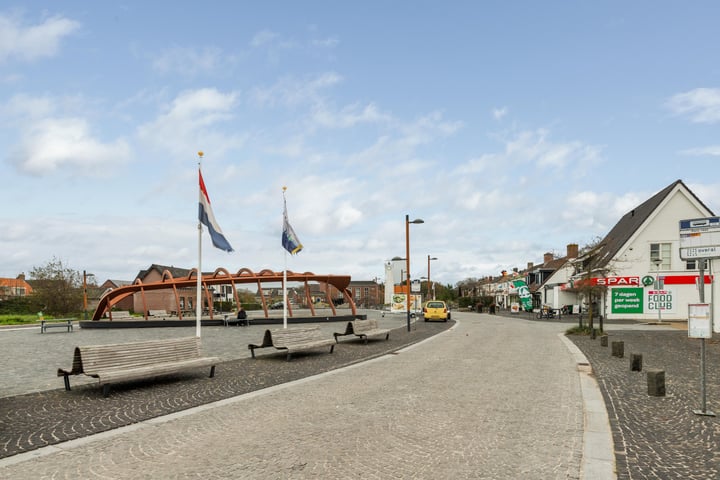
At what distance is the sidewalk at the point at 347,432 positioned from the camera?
503cm

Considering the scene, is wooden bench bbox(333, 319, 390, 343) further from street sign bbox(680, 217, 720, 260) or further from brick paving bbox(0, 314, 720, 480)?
street sign bbox(680, 217, 720, 260)

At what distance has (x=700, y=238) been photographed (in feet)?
24.6

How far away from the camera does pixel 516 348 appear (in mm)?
16578

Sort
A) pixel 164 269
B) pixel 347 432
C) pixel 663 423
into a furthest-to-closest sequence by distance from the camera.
Result: pixel 164 269
pixel 663 423
pixel 347 432

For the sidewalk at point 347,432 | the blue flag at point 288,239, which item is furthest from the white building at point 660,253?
the sidewalk at point 347,432

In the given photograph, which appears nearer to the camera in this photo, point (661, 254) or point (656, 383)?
point (656, 383)

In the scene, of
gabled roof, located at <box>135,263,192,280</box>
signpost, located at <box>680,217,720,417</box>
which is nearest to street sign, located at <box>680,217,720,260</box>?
signpost, located at <box>680,217,720,417</box>

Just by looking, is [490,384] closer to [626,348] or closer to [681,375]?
[681,375]

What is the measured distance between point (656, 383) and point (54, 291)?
46.9 meters

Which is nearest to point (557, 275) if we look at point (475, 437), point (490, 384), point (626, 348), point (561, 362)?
point (626, 348)

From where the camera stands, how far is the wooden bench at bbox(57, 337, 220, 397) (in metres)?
8.55

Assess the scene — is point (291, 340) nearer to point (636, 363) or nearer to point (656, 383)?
point (636, 363)

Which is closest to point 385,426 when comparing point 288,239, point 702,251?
point 702,251

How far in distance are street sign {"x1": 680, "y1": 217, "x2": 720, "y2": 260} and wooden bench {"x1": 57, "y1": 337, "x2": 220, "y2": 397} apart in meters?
8.75
